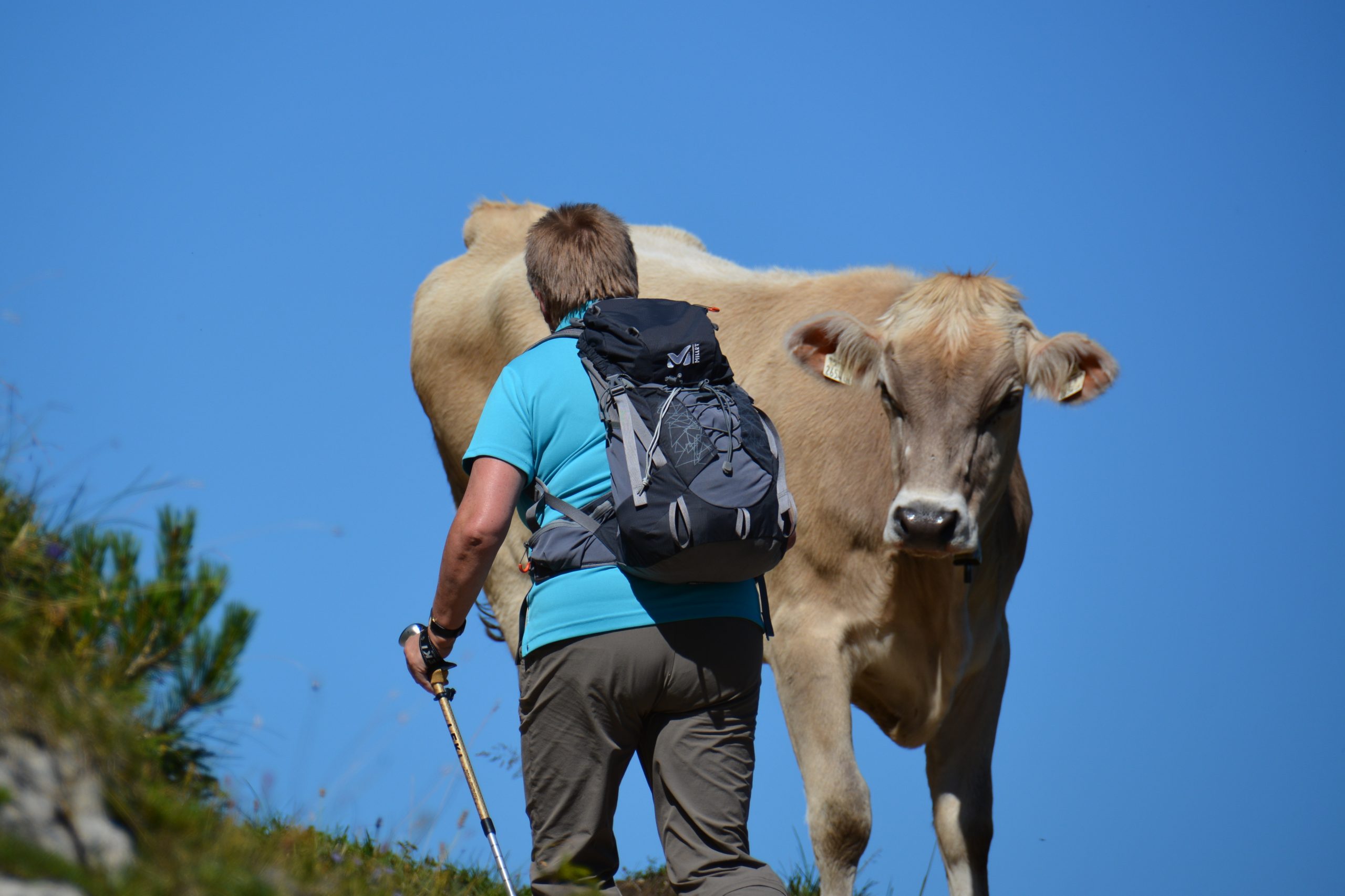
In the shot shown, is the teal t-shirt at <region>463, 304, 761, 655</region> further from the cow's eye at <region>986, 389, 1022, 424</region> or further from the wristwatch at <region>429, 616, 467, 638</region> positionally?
A: the cow's eye at <region>986, 389, 1022, 424</region>

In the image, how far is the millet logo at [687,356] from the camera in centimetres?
359

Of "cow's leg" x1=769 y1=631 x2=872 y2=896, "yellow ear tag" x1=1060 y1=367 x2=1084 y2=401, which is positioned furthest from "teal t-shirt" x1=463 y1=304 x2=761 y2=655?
"yellow ear tag" x1=1060 y1=367 x2=1084 y2=401

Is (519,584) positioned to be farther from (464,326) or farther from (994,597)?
(994,597)

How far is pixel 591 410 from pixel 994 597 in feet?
10.6

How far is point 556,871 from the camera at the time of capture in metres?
3.37

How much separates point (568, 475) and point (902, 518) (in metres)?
1.94

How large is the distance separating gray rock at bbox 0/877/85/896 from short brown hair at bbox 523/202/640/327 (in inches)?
90.0

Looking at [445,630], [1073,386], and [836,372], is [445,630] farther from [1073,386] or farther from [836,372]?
[1073,386]

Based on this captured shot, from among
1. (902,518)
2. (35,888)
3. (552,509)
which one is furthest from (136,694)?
(902,518)

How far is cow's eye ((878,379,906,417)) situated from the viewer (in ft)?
18.4

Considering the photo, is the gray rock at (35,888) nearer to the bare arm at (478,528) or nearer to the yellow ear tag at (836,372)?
the bare arm at (478,528)

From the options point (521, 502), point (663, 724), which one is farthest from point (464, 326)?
point (663, 724)

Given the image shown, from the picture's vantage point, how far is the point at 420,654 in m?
3.94

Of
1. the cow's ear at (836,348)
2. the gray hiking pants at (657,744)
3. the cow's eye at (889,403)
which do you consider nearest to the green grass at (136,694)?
the gray hiking pants at (657,744)
